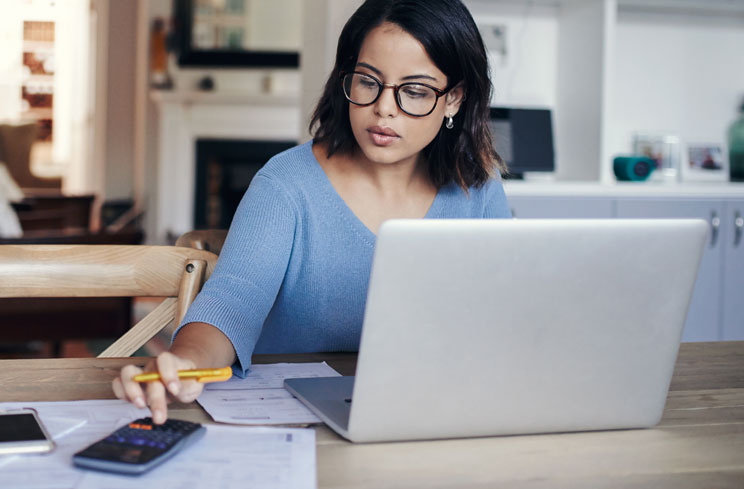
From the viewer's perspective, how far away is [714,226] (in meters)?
2.63

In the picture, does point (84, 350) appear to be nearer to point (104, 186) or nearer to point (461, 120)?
point (461, 120)

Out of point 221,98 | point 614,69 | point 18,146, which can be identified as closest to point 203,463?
point 614,69

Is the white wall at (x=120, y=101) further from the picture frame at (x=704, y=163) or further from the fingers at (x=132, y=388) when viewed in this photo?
the fingers at (x=132, y=388)

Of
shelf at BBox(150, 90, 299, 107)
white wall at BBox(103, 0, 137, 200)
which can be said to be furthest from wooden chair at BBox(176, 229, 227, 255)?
white wall at BBox(103, 0, 137, 200)

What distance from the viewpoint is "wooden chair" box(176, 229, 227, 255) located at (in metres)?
1.27

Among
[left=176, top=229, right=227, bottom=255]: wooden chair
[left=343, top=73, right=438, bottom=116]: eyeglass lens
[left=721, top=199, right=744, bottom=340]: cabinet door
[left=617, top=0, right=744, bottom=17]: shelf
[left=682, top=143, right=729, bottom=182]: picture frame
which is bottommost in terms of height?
[left=721, top=199, right=744, bottom=340]: cabinet door

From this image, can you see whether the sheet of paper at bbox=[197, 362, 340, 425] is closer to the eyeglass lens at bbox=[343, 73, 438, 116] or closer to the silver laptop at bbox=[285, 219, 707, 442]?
the silver laptop at bbox=[285, 219, 707, 442]

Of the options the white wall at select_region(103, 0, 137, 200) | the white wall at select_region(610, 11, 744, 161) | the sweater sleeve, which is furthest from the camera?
the white wall at select_region(103, 0, 137, 200)

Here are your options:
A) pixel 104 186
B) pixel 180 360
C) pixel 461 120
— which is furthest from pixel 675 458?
pixel 104 186

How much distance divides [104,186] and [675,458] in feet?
21.6

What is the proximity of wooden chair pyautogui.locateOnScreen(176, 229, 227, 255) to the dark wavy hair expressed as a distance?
228 mm

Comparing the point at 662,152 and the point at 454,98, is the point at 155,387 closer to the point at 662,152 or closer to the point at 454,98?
the point at 454,98

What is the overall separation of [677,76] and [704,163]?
36 cm

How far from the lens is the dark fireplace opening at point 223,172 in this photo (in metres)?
5.85
